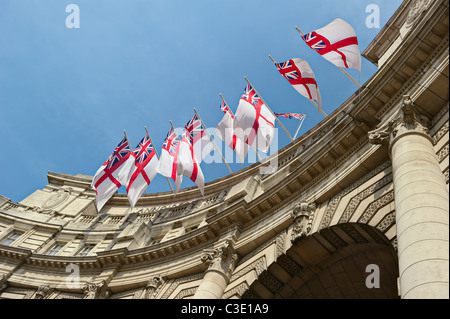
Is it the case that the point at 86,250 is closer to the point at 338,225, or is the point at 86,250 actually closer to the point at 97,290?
the point at 97,290

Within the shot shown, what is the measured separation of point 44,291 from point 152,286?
919cm

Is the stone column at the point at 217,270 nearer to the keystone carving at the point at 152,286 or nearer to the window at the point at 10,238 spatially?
the keystone carving at the point at 152,286

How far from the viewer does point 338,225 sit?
57.3 ft

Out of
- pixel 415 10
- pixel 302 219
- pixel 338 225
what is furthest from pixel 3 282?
pixel 415 10

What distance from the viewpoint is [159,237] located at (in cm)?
3241

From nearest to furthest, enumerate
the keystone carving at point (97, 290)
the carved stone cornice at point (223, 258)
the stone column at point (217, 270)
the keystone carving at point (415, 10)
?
1. the stone column at point (217, 270)
2. the keystone carving at point (415, 10)
3. the carved stone cornice at point (223, 258)
4. the keystone carving at point (97, 290)

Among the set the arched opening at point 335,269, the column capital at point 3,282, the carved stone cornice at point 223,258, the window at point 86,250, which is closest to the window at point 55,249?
the window at point 86,250

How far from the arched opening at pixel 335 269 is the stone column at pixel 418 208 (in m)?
3.50

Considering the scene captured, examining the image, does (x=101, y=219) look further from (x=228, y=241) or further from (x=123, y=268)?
(x=228, y=241)

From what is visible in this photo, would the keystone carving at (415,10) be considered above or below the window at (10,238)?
above

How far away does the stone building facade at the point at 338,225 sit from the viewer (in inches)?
493

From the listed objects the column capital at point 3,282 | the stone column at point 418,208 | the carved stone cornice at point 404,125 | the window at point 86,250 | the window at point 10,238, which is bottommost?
the stone column at point 418,208
